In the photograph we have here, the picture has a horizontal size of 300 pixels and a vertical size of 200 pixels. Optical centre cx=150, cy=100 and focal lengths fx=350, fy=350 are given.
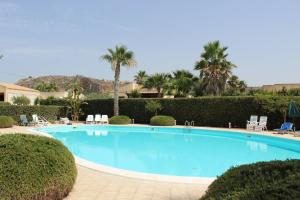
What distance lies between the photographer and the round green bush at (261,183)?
2.51 metres

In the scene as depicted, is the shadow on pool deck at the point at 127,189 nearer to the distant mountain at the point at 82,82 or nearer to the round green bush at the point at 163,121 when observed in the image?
the round green bush at the point at 163,121

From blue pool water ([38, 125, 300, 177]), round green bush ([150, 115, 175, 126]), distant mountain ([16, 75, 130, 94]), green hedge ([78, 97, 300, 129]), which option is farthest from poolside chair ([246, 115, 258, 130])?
distant mountain ([16, 75, 130, 94])

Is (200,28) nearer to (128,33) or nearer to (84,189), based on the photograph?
(128,33)

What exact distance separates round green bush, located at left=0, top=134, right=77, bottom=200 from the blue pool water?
16.1ft

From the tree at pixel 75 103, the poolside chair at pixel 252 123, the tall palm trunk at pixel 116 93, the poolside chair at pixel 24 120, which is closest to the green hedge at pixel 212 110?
the poolside chair at pixel 252 123

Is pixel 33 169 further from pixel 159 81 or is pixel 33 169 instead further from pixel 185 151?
pixel 159 81

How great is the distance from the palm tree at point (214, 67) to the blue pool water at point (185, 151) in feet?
35.3

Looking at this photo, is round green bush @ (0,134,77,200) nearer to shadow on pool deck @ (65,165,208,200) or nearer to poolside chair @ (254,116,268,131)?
shadow on pool deck @ (65,165,208,200)

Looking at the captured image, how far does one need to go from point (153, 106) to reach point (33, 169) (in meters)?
21.8

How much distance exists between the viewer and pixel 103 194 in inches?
229

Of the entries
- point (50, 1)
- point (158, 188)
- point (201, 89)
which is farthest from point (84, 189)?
point (201, 89)

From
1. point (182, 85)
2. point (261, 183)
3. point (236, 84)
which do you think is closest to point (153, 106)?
point (182, 85)

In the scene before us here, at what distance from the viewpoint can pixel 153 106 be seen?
26.5m

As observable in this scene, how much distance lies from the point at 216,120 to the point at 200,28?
633 centimetres
